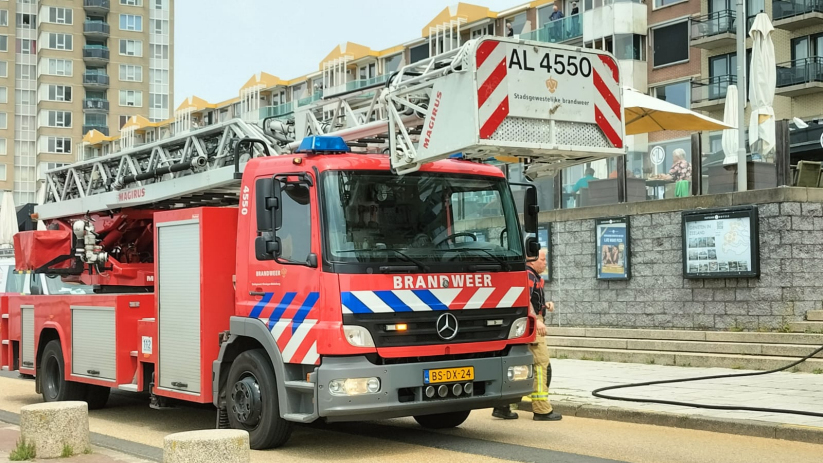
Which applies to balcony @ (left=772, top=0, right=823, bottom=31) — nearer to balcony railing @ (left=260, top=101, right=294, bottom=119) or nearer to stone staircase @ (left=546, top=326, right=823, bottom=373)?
stone staircase @ (left=546, top=326, right=823, bottom=373)

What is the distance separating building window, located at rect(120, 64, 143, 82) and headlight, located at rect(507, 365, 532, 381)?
321 ft

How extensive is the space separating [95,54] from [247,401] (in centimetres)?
9655

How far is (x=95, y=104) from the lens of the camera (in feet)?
328

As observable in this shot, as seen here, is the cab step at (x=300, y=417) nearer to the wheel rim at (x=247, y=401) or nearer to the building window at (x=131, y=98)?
the wheel rim at (x=247, y=401)

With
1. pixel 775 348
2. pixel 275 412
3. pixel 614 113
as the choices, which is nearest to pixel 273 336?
pixel 275 412

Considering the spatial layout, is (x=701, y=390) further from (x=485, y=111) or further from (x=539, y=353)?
(x=485, y=111)

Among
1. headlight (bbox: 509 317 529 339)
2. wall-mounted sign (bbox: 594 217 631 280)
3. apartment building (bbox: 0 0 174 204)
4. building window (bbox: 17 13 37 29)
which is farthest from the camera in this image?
building window (bbox: 17 13 37 29)

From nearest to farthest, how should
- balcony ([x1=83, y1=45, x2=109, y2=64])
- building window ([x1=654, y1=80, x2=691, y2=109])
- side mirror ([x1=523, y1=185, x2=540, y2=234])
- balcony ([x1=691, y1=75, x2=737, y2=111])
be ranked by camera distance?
side mirror ([x1=523, y1=185, x2=540, y2=234]), balcony ([x1=691, y1=75, x2=737, y2=111]), building window ([x1=654, y1=80, x2=691, y2=109]), balcony ([x1=83, y1=45, x2=109, y2=64])

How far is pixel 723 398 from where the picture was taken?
11430 mm

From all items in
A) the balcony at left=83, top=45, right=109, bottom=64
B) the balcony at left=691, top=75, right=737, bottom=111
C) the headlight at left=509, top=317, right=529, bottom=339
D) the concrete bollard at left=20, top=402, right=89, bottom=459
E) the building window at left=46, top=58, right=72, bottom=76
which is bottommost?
the concrete bollard at left=20, top=402, right=89, bottom=459

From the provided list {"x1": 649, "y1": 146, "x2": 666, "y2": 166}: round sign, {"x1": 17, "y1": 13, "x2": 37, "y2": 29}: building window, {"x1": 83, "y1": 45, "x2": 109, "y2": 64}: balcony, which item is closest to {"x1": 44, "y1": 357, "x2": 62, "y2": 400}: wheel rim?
A: {"x1": 649, "y1": 146, "x2": 666, "y2": 166}: round sign

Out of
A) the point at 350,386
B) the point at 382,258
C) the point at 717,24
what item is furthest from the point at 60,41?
the point at 350,386

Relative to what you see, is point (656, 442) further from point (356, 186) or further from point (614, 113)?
point (356, 186)

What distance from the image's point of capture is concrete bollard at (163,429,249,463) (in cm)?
703
